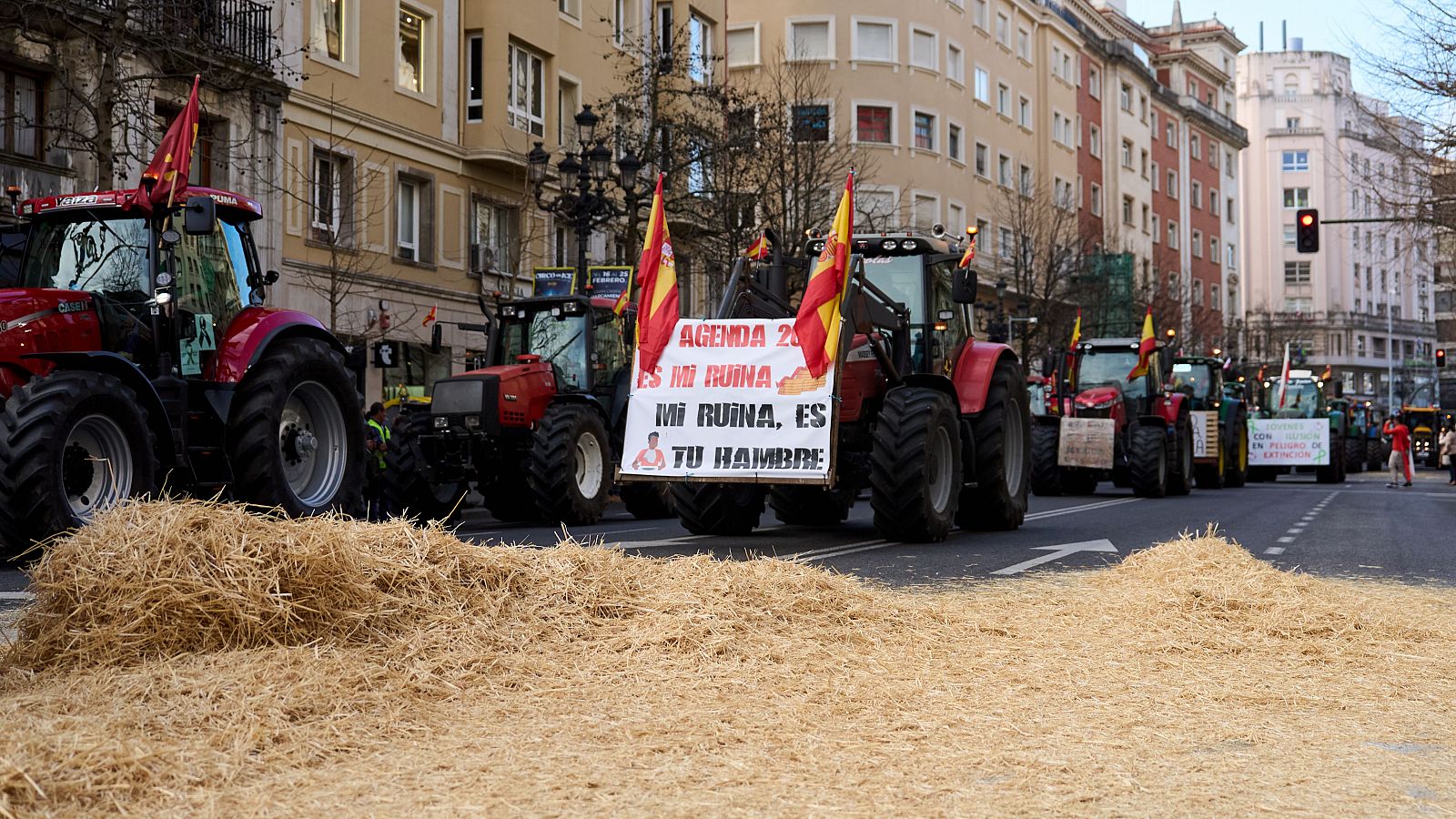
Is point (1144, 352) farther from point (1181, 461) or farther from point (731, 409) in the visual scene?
point (731, 409)

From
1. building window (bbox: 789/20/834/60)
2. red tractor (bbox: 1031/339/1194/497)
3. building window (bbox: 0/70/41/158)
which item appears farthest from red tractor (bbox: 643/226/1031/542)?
building window (bbox: 789/20/834/60)

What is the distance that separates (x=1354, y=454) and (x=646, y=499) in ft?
136

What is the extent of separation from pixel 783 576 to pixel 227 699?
130 inches

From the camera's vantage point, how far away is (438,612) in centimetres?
642

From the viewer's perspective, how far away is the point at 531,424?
1658 centimetres

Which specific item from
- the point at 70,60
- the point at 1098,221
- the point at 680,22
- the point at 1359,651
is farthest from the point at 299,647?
the point at 1098,221

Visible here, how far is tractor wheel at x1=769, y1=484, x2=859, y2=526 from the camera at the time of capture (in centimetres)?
1484

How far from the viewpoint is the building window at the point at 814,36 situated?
54938mm

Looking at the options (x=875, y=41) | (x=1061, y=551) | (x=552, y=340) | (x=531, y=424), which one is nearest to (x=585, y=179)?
(x=552, y=340)

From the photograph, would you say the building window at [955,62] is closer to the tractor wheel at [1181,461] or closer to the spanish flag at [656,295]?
the tractor wheel at [1181,461]

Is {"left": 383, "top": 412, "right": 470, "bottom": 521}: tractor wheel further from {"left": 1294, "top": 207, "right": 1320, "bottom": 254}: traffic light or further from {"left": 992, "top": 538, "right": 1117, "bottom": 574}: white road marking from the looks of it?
{"left": 1294, "top": 207, "right": 1320, "bottom": 254}: traffic light

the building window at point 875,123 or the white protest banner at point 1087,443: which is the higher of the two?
the building window at point 875,123

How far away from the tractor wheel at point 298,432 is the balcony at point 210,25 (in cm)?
760

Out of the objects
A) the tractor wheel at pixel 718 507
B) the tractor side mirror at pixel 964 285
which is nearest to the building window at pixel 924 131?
the tractor side mirror at pixel 964 285
